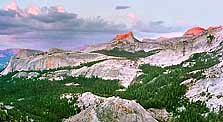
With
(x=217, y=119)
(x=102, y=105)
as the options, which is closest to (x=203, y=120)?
(x=217, y=119)

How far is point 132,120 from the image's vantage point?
187m

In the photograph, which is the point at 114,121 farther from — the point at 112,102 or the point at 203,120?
the point at 203,120

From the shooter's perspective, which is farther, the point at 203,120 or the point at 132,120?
the point at 203,120

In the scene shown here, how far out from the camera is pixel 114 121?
185375mm

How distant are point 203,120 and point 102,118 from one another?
50.3m

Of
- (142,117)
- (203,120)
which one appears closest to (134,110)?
(142,117)

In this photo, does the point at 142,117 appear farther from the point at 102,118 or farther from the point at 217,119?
the point at 217,119

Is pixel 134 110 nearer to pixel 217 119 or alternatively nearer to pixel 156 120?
pixel 156 120

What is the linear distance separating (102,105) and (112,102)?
5007mm

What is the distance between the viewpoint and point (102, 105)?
19412 centimetres

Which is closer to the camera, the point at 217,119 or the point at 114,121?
the point at 114,121

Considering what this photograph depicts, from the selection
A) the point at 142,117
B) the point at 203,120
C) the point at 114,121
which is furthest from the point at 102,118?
the point at 203,120

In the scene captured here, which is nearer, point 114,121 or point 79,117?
point 114,121

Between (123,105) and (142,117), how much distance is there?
35.1 feet
